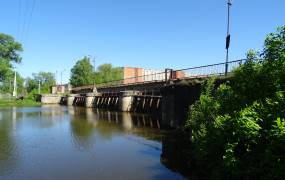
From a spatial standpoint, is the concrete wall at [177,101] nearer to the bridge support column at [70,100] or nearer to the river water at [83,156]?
the river water at [83,156]

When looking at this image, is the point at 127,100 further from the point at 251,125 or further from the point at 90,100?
A: the point at 251,125

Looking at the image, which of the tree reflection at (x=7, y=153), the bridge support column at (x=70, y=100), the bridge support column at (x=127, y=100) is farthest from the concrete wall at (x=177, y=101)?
the bridge support column at (x=70, y=100)

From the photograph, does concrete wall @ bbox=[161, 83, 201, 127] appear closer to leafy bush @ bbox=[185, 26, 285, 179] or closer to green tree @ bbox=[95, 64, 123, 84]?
leafy bush @ bbox=[185, 26, 285, 179]

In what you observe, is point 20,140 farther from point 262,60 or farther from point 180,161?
point 262,60

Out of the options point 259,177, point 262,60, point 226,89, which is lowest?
point 259,177

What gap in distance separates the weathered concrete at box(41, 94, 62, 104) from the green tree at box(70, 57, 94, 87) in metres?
11.3

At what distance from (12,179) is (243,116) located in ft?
21.9

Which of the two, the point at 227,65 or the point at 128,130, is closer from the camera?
the point at 227,65

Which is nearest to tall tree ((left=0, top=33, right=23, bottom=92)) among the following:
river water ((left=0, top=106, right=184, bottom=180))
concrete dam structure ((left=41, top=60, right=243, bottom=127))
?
concrete dam structure ((left=41, top=60, right=243, bottom=127))

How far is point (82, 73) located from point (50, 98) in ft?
46.3

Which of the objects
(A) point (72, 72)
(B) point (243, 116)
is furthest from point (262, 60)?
(A) point (72, 72)

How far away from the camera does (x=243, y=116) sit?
6.79m

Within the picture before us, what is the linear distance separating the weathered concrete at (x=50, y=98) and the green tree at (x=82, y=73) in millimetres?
11333

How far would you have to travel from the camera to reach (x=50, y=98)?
7044cm
